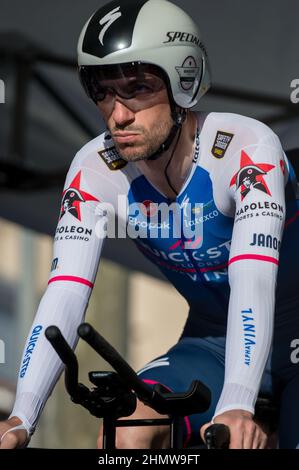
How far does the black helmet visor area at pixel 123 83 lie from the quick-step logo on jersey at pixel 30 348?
2.32 feet

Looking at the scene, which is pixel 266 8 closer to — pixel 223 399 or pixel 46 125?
pixel 46 125

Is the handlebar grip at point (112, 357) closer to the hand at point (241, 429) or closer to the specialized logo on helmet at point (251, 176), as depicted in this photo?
the hand at point (241, 429)

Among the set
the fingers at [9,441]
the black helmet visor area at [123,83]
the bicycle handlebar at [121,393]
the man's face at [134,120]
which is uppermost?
the black helmet visor area at [123,83]

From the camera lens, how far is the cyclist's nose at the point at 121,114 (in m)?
3.30

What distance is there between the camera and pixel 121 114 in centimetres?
330

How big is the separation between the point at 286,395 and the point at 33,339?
2.88ft

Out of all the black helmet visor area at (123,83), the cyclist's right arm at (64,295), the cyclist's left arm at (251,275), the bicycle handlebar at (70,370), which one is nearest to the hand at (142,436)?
the cyclist's right arm at (64,295)

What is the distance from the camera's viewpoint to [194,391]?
267 centimetres

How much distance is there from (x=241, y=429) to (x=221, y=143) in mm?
1144

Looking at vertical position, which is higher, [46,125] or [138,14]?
[46,125]

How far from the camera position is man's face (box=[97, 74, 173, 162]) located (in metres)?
3.33

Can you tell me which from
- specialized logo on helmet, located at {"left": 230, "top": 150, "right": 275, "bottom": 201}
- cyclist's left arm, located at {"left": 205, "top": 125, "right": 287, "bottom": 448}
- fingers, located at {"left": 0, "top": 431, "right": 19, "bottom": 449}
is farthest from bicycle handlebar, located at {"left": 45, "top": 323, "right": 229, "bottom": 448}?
specialized logo on helmet, located at {"left": 230, "top": 150, "right": 275, "bottom": 201}
